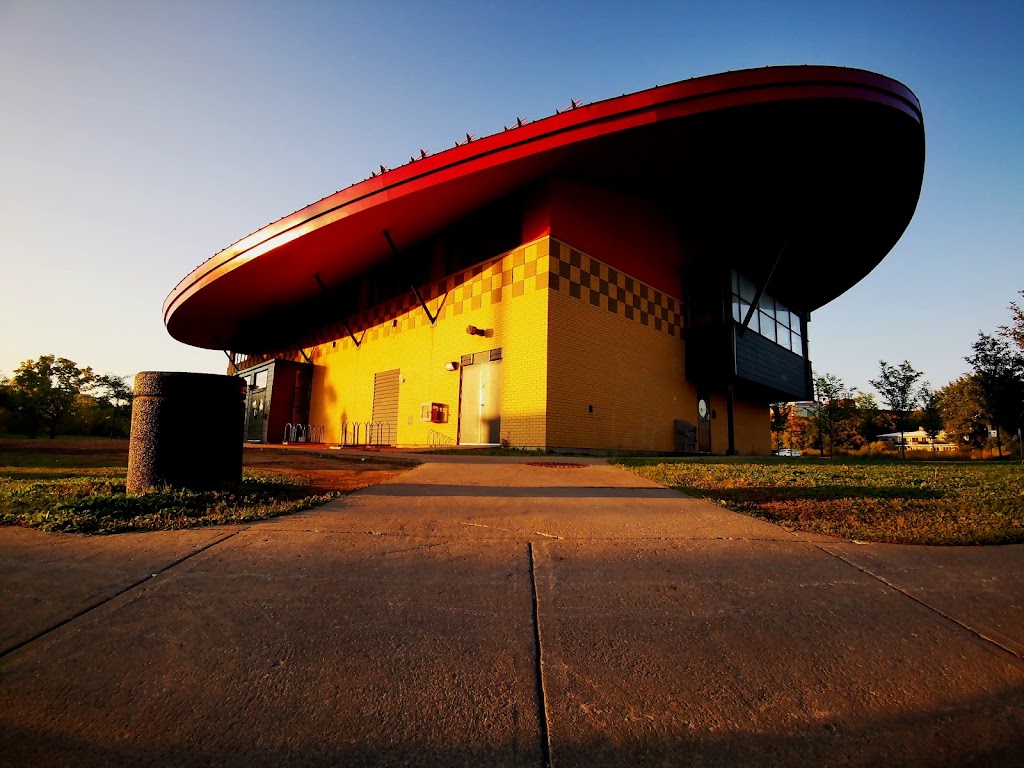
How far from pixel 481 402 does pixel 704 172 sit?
820cm

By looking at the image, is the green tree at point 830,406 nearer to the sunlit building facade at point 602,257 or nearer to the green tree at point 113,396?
the sunlit building facade at point 602,257

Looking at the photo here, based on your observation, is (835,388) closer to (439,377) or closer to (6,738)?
(439,377)

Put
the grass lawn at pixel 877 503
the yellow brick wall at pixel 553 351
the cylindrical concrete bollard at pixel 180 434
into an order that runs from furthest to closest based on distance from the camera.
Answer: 1. the yellow brick wall at pixel 553 351
2. the cylindrical concrete bollard at pixel 180 434
3. the grass lawn at pixel 877 503

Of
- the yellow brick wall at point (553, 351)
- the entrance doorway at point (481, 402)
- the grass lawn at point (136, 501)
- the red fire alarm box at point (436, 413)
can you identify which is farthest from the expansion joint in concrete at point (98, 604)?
the red fire alarm box at point (436, 413)

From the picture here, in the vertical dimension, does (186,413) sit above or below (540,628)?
above

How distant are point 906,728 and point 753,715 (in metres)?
0.39

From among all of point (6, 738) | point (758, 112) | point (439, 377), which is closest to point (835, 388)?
point (758, 112)

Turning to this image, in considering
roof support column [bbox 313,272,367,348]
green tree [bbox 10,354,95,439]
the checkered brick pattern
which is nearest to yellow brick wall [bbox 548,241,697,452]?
the checkered brick pattern

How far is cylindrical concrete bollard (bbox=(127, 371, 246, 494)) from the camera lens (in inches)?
154

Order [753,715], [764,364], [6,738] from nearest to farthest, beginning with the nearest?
[6,738] → [753,715] → [764,364]

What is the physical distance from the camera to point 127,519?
3.08 metres

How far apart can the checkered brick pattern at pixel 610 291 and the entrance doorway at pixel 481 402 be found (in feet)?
8.32

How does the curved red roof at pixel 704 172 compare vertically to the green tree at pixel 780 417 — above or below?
above

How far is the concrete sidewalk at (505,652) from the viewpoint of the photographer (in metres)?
1.21
